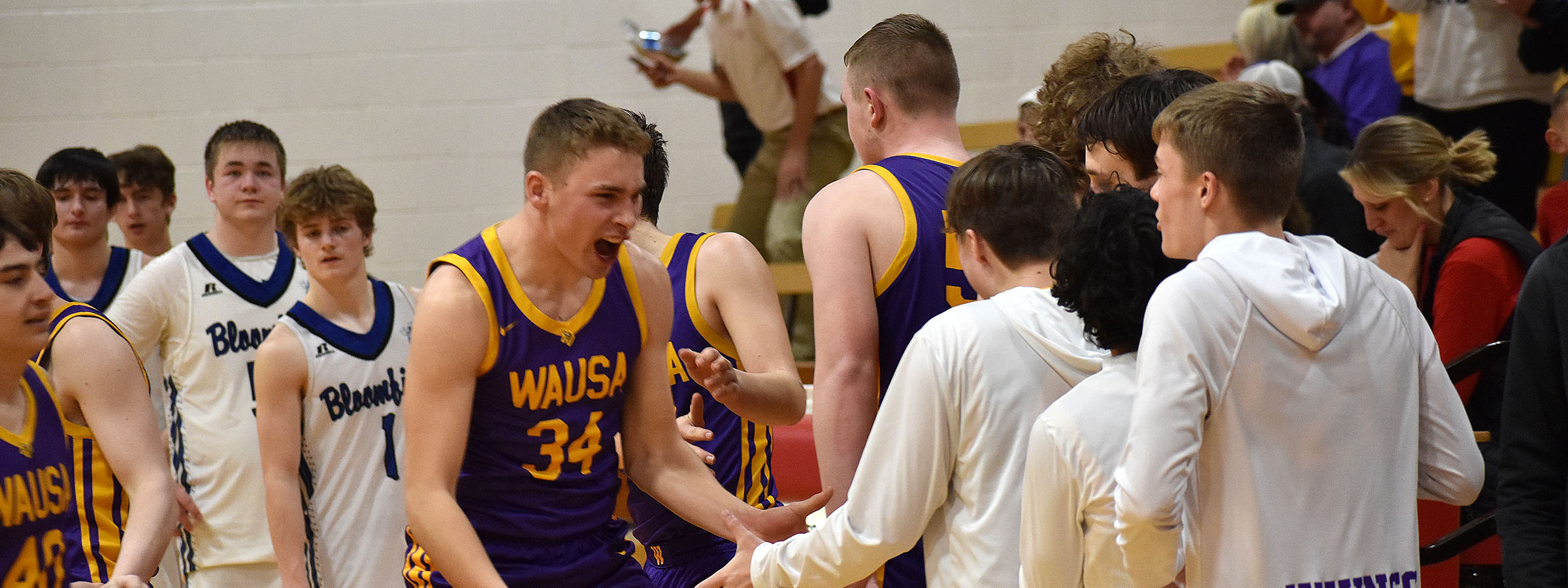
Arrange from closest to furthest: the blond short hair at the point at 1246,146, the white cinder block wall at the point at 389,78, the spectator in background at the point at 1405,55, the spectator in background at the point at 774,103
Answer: the blond short hair at the point at 1246,146 → the spectator in background at the point at 1405,55 → the spectator in background at the point at 774,103 → the white cinder block wall at the point at 389,78

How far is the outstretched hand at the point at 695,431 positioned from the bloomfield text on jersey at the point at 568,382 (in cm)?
19

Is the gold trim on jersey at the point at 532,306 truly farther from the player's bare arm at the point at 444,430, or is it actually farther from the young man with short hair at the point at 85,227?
the young man with short hair at the point at 85,227

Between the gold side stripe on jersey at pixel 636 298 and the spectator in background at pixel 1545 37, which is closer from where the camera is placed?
the gold side stripe on jersey at pixel 636 298

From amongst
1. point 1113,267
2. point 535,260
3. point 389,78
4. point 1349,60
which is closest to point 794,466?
point 535,260

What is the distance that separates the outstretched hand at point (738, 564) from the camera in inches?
90.1

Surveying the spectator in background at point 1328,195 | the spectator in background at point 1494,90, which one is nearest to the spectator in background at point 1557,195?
the spectator in background at point 1328,195

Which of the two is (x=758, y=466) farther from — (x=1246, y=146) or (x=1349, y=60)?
(x=1349, y=60)

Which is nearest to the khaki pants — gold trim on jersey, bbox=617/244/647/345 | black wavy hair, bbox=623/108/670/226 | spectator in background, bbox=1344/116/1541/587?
spectator in background, bbox=1344/116/1541/587

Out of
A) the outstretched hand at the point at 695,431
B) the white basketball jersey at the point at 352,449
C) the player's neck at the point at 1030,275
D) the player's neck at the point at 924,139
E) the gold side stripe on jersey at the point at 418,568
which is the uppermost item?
the player's neck at the point at 924,139

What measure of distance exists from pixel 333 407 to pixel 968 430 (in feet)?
8.06

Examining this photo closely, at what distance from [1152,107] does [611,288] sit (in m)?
1.02

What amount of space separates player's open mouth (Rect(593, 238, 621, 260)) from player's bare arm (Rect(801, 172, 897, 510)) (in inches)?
15.8

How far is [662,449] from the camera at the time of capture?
2.60 m

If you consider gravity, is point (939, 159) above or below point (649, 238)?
above
